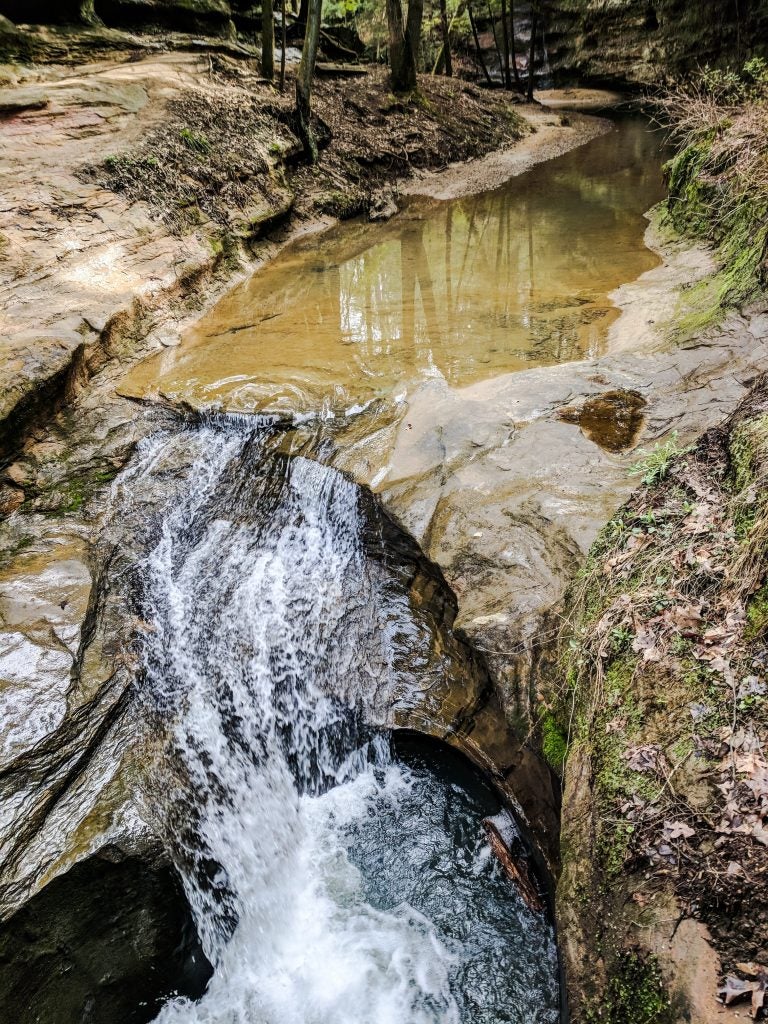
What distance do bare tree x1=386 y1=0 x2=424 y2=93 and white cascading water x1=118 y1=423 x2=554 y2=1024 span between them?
14895 millimetres

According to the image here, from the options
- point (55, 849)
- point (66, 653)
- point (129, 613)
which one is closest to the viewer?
point (55, 849)

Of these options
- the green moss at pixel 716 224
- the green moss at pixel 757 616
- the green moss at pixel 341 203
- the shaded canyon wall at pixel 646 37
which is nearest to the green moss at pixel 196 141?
the green moss at pixel 341 203

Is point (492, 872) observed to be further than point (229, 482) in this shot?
No

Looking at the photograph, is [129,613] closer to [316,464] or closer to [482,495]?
[316,464]

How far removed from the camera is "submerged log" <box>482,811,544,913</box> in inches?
150

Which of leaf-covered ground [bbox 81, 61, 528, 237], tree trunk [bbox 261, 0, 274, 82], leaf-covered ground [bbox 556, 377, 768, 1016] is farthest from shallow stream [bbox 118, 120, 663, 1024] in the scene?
tree trunk [bbox 261, 0, 274, 82]

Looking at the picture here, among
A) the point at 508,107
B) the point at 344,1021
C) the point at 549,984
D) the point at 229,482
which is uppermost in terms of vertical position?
the point at 508,107

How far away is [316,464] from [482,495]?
67.7 inches

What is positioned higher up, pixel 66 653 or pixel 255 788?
pixel 66 653

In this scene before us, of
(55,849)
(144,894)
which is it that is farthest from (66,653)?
(144,894)

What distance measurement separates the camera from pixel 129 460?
6.07 m

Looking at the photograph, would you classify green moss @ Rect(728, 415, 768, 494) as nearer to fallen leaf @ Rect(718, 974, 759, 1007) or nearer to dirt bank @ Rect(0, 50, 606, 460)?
fallen leaf @ Rect(718, 974, 759, 1007)

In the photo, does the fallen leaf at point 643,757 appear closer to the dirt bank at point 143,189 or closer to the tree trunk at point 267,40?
the dirt bank at point 143,189

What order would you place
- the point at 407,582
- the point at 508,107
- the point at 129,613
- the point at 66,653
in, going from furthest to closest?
1. the point at 508,107
2. the point at 407,582
3. the point at 129,613
4. the point at 66,653
